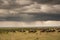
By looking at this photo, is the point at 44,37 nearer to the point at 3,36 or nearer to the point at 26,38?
the point at 26,38

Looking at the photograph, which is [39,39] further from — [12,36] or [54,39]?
[12,36]

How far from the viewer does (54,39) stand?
3012cm

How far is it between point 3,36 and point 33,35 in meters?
5.63

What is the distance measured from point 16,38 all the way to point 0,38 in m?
2.88

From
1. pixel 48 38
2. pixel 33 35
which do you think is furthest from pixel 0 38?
pixel 48 38

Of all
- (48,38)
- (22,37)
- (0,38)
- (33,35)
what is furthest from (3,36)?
(48,38)

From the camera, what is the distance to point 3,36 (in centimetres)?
3139

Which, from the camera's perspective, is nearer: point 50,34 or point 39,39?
point 39,39

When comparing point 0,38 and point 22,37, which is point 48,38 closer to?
point 22,37

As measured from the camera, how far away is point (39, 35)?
32.0m

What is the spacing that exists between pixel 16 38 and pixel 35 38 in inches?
135

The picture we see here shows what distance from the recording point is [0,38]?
30.7 metres

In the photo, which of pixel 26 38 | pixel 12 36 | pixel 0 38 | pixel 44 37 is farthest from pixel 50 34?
pixel 0 38

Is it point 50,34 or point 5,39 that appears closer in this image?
point 5,39
